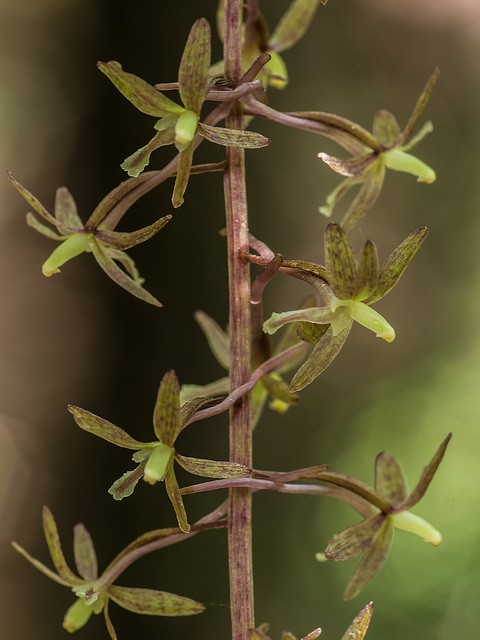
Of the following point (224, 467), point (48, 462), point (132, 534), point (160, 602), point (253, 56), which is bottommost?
point (132, 534)

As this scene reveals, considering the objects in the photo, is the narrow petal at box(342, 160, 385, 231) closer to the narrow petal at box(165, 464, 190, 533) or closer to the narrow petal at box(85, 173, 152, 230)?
the narrow petal at box(85, 173, 152, 230)

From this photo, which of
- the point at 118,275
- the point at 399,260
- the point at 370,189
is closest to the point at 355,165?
the point at 370,189

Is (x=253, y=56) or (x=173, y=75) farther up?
(x=173, y=75)

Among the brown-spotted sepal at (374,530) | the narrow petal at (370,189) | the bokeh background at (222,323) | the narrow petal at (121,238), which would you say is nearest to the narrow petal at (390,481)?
the brown-spotted sepal at (374,530)

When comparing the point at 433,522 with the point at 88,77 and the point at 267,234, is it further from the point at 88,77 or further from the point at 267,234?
the point at 88,77

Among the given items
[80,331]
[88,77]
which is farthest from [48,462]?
[88,77]

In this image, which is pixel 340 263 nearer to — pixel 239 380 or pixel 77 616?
pixel 239 380

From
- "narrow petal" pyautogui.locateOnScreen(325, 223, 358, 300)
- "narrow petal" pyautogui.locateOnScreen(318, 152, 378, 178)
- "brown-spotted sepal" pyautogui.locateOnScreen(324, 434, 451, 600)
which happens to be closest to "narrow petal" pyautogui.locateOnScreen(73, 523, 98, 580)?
"brown-spotted sepal" pyautogui.locateOnScreen(324, 434, 451, 600)

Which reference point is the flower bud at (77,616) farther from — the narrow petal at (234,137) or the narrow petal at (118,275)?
the narrow petal at (234,137)
